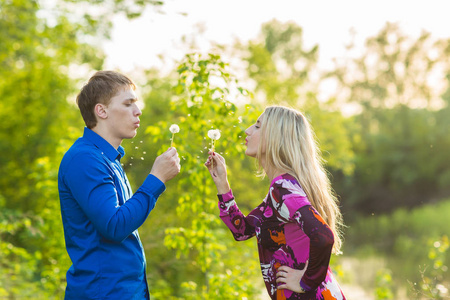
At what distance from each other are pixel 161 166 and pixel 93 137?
1.15 feet

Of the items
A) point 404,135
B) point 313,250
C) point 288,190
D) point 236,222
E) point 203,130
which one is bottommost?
point 404,135

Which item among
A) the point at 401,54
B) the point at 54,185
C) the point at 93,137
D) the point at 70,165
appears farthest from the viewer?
the point at 401,54

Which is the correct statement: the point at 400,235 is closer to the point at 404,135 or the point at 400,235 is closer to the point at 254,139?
the point at 404,135

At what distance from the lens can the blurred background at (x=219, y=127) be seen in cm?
405

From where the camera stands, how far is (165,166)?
80.1 inches

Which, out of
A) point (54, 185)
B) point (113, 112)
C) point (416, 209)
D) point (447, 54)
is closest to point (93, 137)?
Answer: point (113, 112)

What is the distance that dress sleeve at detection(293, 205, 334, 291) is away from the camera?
2.00m

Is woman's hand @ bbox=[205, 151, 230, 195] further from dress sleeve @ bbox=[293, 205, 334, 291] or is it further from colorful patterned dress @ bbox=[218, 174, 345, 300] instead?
dress sleeve @ bbox=[293, 205, 334, 291]

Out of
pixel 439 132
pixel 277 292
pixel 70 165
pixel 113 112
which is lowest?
pixel 439 132

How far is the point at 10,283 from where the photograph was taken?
6.57 meters

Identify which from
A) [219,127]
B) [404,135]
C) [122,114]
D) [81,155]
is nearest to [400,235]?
[404,135]

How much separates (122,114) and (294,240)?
0.99m

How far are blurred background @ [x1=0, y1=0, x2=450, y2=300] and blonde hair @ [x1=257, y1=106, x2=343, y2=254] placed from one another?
51 cm

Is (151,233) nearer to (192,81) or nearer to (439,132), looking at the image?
(192,81)
